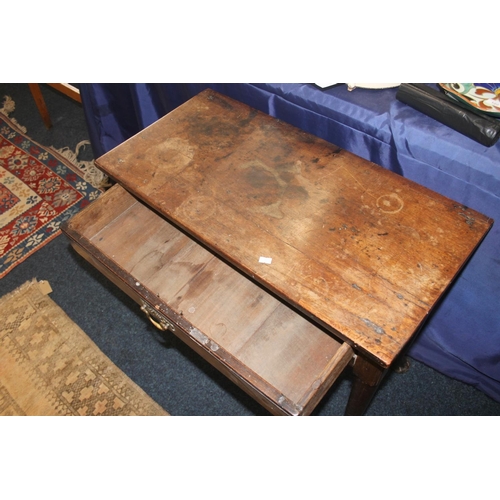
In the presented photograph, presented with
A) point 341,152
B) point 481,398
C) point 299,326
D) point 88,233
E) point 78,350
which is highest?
point 341,152

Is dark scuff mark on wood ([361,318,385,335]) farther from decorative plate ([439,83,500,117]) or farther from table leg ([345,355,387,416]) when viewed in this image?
decorative plate ([439,83,500,117])

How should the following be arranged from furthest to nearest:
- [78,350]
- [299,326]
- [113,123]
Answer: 1. [113,123]
2. [78,350]
3. [299,326]

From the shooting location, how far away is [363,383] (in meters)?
0.91

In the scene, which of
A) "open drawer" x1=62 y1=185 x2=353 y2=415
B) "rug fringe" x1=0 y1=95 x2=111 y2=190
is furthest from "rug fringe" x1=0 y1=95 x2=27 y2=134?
"open drawer" x1=62 y1=185 x2=353 y2=415

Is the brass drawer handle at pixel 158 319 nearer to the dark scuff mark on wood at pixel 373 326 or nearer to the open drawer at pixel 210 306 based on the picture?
the open drawer at pixel 210 306

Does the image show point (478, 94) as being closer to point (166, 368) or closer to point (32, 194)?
point (166, 368)

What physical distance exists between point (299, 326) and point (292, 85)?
1.82 feet

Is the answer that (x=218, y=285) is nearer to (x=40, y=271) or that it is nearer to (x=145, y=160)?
(x=145, y=160)

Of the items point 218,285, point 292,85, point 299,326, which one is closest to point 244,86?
point 292,85

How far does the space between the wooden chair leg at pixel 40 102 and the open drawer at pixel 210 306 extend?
1.03 metres

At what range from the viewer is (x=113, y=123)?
1607mm

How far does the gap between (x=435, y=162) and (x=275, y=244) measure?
A: 38cm

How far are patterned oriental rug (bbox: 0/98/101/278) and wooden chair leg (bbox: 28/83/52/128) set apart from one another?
0.12 meters

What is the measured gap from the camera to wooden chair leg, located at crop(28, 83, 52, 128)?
189cm
